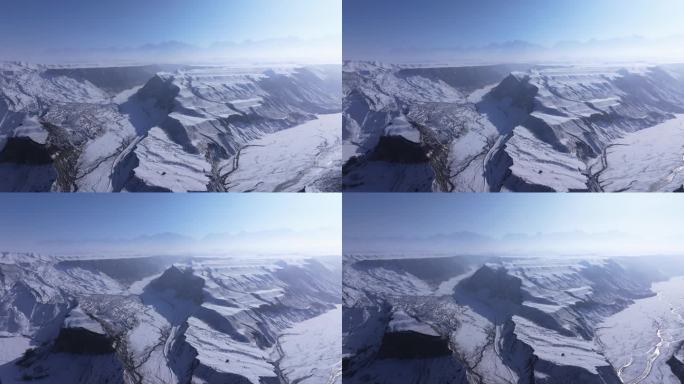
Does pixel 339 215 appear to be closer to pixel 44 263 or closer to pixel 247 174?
pixel 247 174

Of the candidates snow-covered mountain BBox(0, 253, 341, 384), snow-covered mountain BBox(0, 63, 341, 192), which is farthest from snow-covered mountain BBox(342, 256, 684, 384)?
snow-covered mountain BBox(0, 63, 341, 192)

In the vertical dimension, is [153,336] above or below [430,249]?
below

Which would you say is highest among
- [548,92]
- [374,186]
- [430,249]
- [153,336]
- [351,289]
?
[548,92]

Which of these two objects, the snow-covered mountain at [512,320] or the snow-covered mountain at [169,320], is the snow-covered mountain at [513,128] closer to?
the snow-covered mountain at [512,320]

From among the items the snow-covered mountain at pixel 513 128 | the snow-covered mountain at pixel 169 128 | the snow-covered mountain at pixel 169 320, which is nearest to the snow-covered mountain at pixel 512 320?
the snow-covered mountain at pixel 169 320

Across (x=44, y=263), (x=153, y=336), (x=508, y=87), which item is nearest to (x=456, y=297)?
(x=508, y=87)
